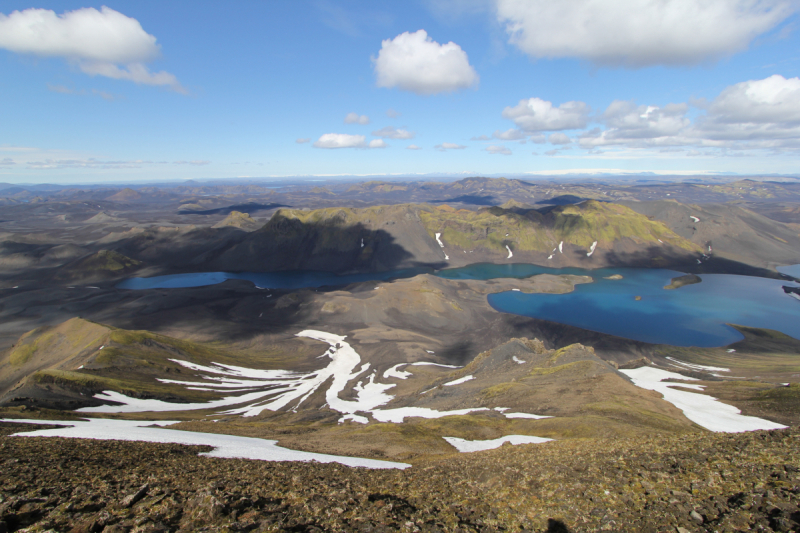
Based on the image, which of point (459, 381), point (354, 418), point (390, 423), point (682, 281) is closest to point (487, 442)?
point (390, 423)

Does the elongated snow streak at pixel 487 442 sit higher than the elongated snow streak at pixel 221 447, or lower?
lower

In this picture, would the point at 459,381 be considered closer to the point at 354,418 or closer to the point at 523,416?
the point at 354,418

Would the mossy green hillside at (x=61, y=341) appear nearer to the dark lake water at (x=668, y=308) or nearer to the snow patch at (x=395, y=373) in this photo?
the snow patch at (x=395, y=373)

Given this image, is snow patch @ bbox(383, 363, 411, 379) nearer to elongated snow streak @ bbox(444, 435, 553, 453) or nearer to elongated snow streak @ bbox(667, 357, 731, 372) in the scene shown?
elongated snow streak @ bbox(444, 435, 553, 453)

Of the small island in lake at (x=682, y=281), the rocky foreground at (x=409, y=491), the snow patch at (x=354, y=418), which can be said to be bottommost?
the small island in lake at (x=682, y=281)

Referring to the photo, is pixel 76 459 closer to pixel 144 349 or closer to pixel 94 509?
pixel 94 509

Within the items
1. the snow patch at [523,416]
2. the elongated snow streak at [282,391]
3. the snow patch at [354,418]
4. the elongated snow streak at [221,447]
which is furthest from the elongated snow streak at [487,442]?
the snow patch at [354,418]

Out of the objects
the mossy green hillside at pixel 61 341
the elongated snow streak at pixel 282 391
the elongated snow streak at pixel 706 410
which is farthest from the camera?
the mossy green hillside at pixel 61 341

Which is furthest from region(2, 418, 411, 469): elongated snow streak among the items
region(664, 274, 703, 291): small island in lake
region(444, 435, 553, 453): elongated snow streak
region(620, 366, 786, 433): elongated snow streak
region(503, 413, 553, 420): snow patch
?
region(664, 274, 703, 291): small island in lake

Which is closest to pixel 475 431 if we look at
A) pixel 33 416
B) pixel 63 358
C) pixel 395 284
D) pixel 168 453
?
pixel 168 453
